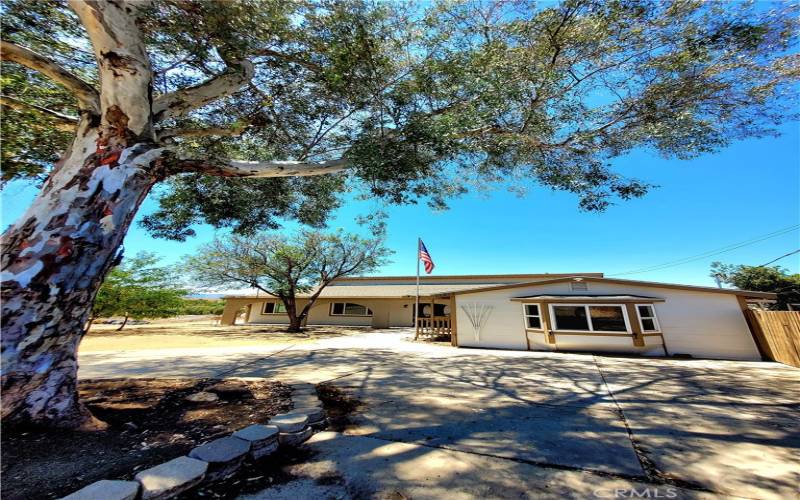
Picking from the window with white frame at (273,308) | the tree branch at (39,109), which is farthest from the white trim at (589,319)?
the window with white frame at (273,308)

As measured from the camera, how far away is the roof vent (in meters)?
11.3

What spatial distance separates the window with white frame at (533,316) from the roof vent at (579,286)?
5.17ft

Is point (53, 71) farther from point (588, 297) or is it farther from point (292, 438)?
point (588, 297)

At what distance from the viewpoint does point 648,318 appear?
10.3m

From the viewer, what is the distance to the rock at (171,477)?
1.91m

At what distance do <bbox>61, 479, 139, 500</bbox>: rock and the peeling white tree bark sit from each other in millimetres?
1636

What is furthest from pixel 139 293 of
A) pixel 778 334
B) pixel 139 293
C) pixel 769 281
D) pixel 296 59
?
pixel 769 281

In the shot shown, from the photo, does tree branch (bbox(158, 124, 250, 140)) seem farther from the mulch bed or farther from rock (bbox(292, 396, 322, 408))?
rock (bbox(292, 396, 322, 408))

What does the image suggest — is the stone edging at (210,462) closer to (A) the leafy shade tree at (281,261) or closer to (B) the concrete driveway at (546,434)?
(B) the concrete driveway at (546,434)

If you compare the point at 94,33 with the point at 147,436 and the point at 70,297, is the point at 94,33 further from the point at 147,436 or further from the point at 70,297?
the point at 147,436

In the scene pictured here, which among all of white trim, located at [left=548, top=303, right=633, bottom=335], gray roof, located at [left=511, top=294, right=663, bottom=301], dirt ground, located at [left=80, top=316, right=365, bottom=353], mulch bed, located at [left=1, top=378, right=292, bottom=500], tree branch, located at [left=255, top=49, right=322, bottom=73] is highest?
tree branch, located at [left=255, top=49, right=322, bottom=73]

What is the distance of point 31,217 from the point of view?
281cm

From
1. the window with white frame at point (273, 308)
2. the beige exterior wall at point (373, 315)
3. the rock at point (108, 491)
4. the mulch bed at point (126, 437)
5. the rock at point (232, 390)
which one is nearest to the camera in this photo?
the rock at point (108, 491)

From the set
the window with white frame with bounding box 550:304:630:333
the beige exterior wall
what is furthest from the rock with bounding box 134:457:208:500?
the beige exterior wall
